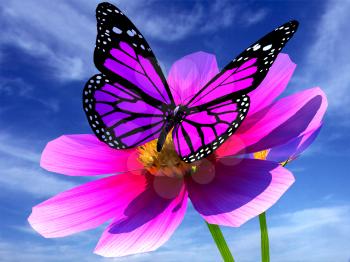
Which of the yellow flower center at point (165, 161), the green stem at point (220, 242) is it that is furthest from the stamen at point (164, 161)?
the green stem at point (220, 242)

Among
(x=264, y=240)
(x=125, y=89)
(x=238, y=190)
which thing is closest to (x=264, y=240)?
(x=264, y=240)

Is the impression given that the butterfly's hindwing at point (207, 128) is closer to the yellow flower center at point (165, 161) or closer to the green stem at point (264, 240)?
the yellow flower center at point (165, 161)

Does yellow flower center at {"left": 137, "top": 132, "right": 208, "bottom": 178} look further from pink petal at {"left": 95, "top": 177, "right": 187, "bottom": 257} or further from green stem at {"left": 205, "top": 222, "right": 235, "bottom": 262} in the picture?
green stem at {"left": 205, "top": 222, "right": 235, "bottom": 262}

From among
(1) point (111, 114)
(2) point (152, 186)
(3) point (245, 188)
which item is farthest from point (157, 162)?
(3) point (245, 188)

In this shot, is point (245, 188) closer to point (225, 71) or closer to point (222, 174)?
point (222, 174)

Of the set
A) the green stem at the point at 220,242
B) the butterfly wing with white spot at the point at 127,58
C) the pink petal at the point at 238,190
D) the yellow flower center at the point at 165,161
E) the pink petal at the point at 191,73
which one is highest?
the pink petal at the point at 191,73

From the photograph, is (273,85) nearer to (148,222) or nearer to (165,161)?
(165,161)

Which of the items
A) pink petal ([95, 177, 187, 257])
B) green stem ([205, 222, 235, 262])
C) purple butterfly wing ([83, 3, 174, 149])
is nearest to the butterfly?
purple butterfly wing ([83, 3, 174, 149])
